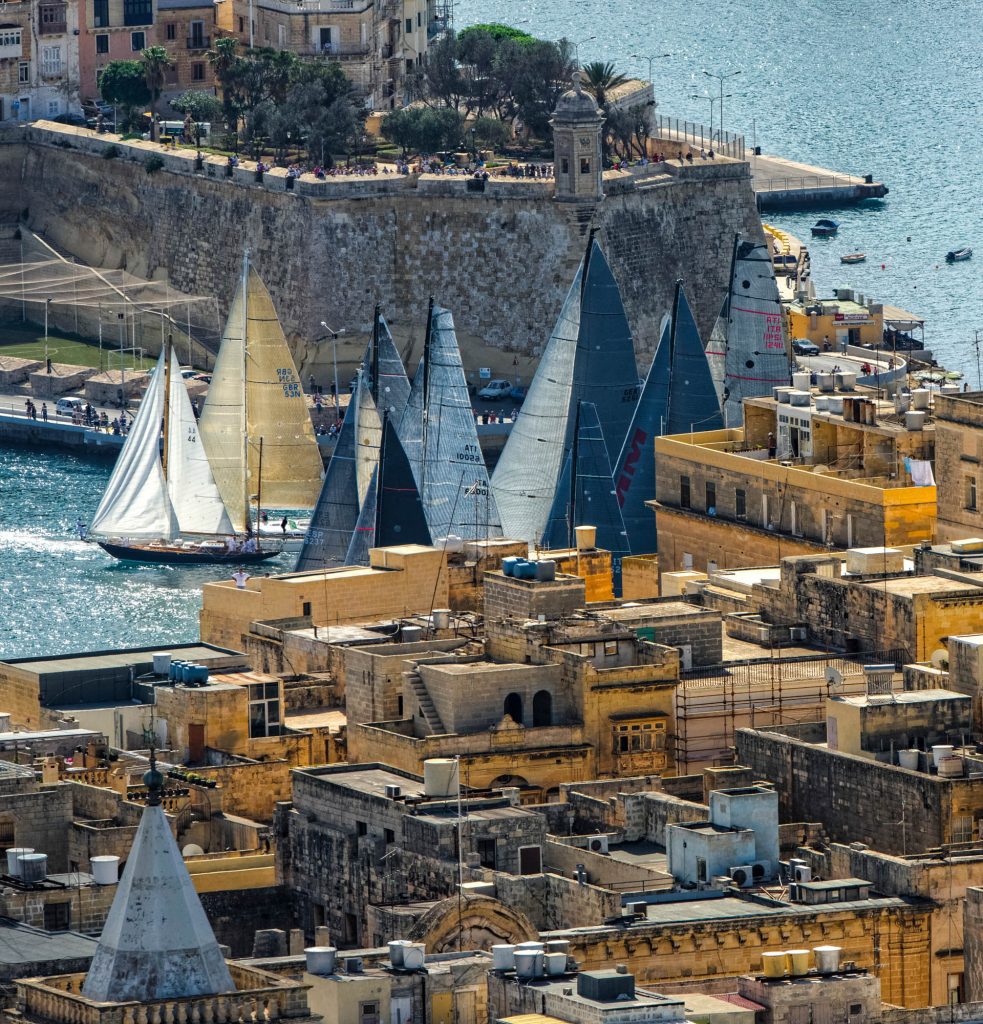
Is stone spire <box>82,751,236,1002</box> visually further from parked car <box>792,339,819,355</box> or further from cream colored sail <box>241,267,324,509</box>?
parked car <box>792,339,819,355</box>

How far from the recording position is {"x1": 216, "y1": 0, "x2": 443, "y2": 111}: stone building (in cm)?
16662

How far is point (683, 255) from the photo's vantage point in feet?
506

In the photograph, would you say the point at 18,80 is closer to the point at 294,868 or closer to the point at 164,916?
the point at 294,868

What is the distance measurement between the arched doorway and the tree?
324 ft

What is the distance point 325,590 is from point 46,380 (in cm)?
6830

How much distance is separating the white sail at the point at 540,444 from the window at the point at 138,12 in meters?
61.0

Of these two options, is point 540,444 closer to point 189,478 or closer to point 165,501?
point 165,501

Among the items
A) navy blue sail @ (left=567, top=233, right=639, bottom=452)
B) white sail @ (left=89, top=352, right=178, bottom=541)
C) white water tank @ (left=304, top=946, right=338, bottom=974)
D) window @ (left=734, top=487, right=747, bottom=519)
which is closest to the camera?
white water tank @ (left=304, top=946, right=338, bottom=974)

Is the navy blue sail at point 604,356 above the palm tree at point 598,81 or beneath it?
beneath

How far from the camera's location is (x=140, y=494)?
12650 centimetres

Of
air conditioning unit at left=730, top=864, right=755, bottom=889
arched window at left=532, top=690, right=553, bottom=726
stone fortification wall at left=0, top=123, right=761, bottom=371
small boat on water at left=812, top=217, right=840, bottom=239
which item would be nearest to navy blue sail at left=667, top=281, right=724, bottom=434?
arched window at left=532, top=690, right=553, bottom=726

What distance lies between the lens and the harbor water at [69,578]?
111188 mm

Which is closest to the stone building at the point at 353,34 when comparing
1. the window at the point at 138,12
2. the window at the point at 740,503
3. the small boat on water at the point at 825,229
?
the window at the point at 138,12

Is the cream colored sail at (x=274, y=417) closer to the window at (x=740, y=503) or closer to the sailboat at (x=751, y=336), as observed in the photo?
the sailboat at (x=751, y=336)
